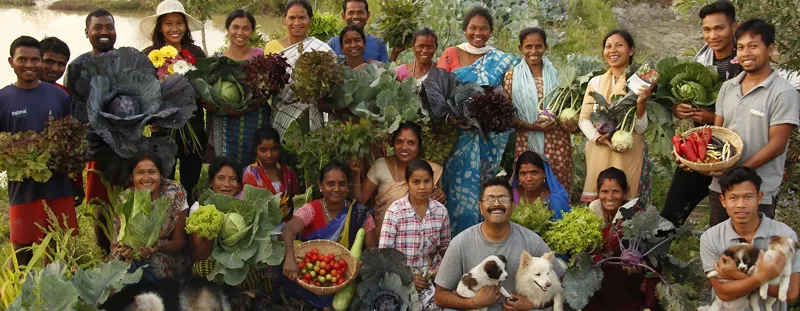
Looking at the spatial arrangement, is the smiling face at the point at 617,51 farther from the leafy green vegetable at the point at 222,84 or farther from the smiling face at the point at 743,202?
the leafy green vegetable at the point at 222,84

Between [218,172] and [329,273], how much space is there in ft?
3.48

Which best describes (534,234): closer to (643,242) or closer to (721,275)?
(643,242)

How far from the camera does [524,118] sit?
6172mm

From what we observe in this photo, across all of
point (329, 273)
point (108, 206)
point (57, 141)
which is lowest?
point (329, 273)

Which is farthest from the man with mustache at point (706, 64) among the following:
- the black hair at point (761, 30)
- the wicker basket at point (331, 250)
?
the wicker basket at point (331, 250)

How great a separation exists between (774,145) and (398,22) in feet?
11.0

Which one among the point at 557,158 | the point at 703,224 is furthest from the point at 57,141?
the point at 703,224

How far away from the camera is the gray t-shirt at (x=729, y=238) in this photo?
4.54m

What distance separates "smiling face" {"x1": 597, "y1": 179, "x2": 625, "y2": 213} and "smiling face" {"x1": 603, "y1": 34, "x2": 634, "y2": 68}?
3.10ft

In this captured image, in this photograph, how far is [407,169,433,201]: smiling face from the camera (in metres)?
5.41

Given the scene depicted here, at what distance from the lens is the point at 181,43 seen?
6.44 metres


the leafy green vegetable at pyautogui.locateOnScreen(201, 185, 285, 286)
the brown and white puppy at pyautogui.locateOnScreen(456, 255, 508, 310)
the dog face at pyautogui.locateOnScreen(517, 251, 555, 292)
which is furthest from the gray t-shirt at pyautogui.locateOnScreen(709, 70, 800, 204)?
the leafy green vegetable at pyautogui.locateOnScreen(201, 185, 285, 286)

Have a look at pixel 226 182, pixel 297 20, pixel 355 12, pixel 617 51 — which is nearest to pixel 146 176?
pixel 226 182

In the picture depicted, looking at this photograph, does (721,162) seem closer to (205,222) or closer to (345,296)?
(345,296)
